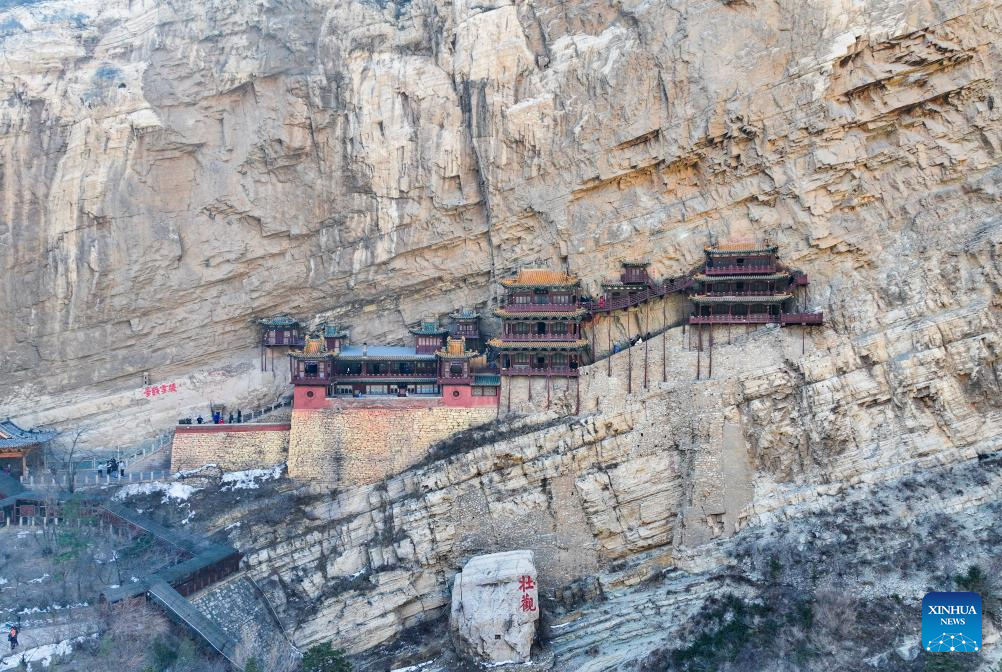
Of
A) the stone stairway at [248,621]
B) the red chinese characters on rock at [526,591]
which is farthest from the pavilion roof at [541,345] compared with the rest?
the stone stairway at [248,621]

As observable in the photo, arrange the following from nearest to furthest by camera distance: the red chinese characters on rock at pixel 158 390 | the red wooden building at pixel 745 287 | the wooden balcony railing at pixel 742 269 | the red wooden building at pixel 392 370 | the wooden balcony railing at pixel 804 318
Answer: the wooden balcony railing at pixel 804 318 → the red wooden building at pixel 745 287 → the wooden balcony railing at pixel 742 269 → the red wooden building at pixel 392 370 → the red chinese characters on rock at pixel 158 390

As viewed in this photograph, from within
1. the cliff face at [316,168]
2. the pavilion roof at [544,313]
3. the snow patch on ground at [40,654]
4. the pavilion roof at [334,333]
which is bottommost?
the snow patch on ground at [40,654]

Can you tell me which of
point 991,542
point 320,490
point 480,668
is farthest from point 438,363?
point 991,542

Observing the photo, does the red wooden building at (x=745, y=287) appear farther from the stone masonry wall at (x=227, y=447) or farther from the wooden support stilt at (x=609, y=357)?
the stone masonry wall at (x=227, y=447)

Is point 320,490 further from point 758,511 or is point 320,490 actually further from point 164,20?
point 164,20

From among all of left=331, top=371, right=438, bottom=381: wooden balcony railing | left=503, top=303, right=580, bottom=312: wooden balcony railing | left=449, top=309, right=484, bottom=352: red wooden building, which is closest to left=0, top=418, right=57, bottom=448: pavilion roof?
left=331, top=371, right=438, bottom=381: wooden balcony railing

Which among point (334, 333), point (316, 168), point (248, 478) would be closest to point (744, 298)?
point (334, 333)
